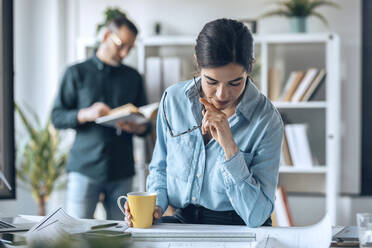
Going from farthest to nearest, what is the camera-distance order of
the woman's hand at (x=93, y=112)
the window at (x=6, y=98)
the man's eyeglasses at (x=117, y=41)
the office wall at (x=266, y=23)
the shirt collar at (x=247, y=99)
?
1. the office wall at (x=266, y=23)
2. the man's eyeglasses at (x=117, y=41)
3. the woman's hand at (x=93, y=112)
4. the window at (x=6, y=98)
5. the shirt collar at (x=247, y=99)

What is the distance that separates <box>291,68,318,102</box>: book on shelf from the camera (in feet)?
10.5

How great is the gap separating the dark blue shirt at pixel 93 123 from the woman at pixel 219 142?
40.8 inches

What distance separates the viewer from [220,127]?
1.37 meters

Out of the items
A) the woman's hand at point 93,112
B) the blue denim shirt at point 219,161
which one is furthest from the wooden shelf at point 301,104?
the blue denim shirt at point 219,161

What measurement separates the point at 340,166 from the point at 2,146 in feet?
7.41

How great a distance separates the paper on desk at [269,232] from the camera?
121 cm

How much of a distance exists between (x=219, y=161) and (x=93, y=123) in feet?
4.27

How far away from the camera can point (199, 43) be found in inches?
55.7

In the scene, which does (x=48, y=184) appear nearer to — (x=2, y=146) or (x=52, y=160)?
(x=52, y=160)

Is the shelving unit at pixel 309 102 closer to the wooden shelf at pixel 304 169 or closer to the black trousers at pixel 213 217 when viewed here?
the wooden shelf at pixel 304 169

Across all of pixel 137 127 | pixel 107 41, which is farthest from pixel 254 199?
pixel 107 41

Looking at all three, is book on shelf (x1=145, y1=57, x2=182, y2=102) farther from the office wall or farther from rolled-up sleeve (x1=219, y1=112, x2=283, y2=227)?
rolled-up sleeve (x1=219, y1=112, x2=283, y2=227)

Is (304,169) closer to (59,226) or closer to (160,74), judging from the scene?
(160,74)

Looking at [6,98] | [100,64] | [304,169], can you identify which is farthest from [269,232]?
[304,169]
